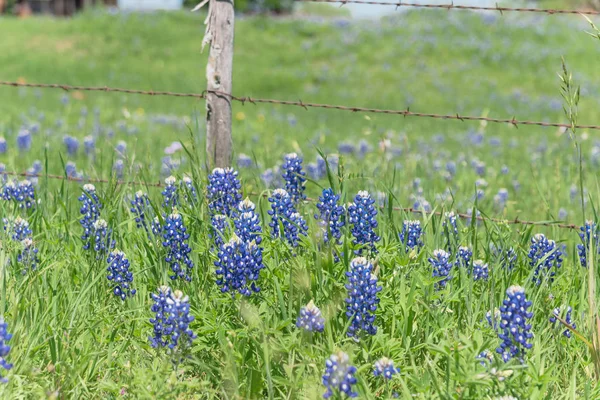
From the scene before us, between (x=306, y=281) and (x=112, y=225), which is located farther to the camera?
(x=112, y=225)

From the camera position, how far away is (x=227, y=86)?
3963 millimetres

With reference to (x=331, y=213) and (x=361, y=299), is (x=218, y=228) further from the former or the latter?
(x=361, y=299)

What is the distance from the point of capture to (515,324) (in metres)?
2.60

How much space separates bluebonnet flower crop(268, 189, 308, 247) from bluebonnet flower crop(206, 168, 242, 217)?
0.26 m

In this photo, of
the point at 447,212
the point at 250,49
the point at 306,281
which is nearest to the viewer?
the point at 306,281

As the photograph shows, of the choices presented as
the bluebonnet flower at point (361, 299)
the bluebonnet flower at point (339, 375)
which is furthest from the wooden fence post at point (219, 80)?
the bluebonnet flower at point (339, 375)

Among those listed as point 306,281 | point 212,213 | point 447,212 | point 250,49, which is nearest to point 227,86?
point 212,213

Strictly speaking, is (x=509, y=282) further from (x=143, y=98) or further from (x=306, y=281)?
(x=143, y=98)

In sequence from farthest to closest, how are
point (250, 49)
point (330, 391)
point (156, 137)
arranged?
point (250, 49)
point (156, 137)
point (330, 391)

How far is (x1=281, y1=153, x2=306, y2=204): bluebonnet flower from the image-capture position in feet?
12.2

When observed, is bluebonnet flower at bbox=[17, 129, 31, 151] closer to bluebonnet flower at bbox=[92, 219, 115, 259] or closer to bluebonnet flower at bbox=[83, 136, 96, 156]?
bluebonnet flower at bbox=[83, 136, 96, 156]

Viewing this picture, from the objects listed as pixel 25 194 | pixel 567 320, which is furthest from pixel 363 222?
pixel 25 194

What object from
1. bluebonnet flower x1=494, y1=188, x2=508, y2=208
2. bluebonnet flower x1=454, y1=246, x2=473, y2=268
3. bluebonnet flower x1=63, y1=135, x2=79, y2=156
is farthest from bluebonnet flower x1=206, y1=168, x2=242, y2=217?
bluebonnet flower x1=63, y1=135, x2=79, y2=156

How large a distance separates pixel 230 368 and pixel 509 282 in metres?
1.46
